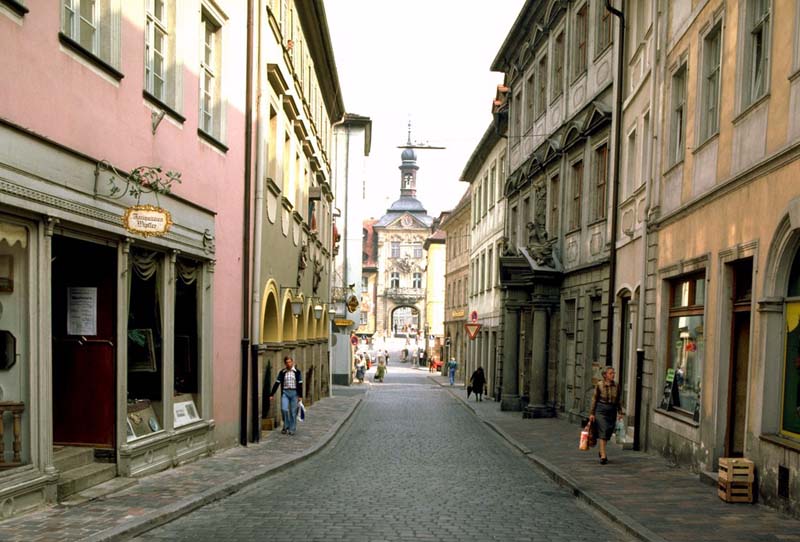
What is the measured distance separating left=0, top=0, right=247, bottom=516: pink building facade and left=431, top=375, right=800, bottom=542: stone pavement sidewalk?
18.8 ft

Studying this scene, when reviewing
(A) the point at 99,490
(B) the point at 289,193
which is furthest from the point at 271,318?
(A) the point at 99,490

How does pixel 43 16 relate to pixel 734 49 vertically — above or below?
below

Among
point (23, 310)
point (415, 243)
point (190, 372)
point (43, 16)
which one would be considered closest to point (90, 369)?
point (23, 310)

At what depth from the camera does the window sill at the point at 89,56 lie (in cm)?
952

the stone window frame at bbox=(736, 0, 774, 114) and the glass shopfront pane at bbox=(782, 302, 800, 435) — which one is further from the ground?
the stone window frame at bbox=(736, 0, 774, 114)

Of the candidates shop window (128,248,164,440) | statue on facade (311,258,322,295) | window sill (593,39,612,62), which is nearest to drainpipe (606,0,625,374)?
window sill (593,39,612,62)

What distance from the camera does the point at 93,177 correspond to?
1043cm

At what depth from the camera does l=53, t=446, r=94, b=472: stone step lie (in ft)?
33.5

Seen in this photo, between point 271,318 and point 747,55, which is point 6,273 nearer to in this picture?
point 747,55

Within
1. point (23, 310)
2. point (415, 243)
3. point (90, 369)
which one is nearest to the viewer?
→ point (23, 310)

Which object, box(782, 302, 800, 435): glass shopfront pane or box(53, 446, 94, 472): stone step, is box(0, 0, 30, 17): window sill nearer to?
box(53, 446, 94, 472): stone step

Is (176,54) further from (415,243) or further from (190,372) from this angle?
(415,243)

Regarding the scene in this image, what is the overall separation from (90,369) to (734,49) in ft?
30.8

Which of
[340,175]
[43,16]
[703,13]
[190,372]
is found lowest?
[190,372]
